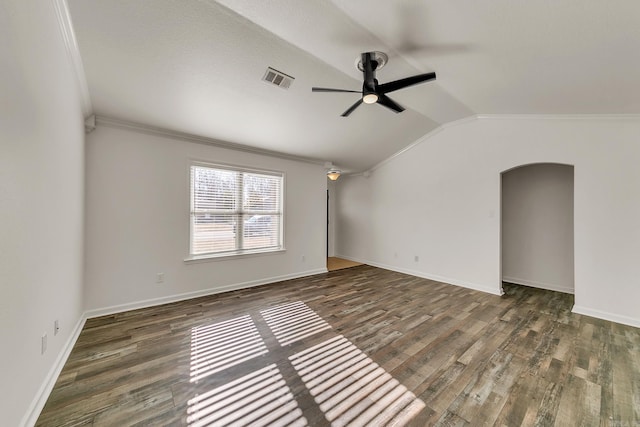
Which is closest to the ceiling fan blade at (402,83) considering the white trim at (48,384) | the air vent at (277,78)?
the air vent at (277,78)

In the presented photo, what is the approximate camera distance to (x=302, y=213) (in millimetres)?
5227

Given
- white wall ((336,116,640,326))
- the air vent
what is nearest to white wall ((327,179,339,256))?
white wall ((336,116,640,326))

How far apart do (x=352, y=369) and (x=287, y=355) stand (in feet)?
2.07

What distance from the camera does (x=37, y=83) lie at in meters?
1.50

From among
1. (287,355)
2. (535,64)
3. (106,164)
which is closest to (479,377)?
(287,355)

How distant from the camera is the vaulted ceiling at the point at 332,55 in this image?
6.21ft

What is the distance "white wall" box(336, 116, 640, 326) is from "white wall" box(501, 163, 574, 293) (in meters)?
0.96

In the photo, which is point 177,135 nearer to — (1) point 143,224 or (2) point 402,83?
Answer: (1) point 143,224

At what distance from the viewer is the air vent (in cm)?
270

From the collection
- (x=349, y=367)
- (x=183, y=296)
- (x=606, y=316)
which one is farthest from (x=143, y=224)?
(x=606, y=316)

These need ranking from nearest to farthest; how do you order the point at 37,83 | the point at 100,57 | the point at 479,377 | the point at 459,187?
the point at 37,83, the point at 479,377, the point at 100,57, the point at 459,187

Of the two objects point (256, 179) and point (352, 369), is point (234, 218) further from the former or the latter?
point (352, 369)

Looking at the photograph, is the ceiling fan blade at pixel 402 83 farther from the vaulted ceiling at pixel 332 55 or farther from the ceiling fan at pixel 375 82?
the vaulted ceiling at pixel 332 55

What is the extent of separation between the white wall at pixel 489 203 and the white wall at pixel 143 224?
330cm
